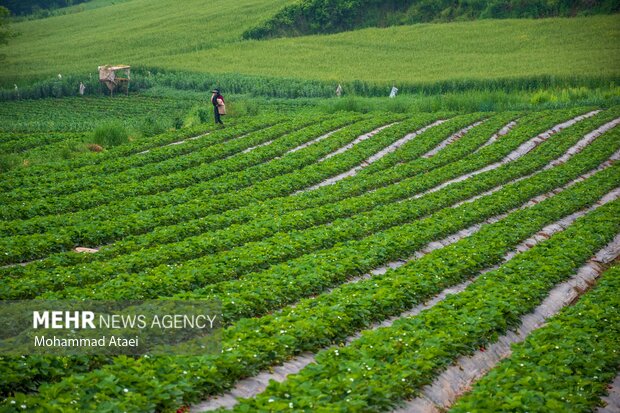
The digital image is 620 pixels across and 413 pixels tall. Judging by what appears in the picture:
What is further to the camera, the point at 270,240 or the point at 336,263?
the point at 270,240

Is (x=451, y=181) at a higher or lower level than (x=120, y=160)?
lower

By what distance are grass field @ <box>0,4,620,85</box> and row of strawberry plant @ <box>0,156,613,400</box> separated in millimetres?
28759

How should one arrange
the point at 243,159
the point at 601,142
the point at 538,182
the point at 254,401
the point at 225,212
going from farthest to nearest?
the point at 601,142 < the point at 243,159 < the point at 538,182 < the point at 225,212 < the point at 254,401

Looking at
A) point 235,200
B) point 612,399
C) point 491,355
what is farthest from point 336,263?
point 235,200

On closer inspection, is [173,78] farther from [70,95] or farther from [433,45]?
[433,45]

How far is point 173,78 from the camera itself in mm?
59969

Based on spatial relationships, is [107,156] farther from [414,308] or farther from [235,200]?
[414,308]

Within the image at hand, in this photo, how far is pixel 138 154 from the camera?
3253 cm

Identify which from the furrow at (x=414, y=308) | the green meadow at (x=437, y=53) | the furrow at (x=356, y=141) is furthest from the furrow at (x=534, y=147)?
the green meadow at (x=437, y=53)

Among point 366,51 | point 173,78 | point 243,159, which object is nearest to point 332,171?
point 243,159

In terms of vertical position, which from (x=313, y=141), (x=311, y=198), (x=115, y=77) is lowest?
(x=313, y=141)

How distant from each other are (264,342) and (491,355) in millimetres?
4126

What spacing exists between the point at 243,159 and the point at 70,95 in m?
30.4

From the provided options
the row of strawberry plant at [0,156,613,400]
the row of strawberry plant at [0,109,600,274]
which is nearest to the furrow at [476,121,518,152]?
the row of strawberry plant at [0,109,600,274]
